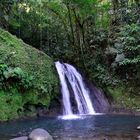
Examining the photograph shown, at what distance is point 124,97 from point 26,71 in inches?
222

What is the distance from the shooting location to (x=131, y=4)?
2334 centimetres

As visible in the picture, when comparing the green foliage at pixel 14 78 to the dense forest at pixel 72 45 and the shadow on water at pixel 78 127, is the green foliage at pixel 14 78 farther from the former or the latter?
the shadow on water at pixel 78 127

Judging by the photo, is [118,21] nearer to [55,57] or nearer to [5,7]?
[55,57]

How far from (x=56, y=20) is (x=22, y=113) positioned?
9962 mm

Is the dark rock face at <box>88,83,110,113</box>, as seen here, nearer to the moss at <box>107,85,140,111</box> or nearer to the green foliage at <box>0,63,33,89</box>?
the moss at <box>107,85,140,111</box>

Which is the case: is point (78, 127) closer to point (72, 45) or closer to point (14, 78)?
point (14, 78)

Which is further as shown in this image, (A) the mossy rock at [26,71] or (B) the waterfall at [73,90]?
(B) the waterfall at [73,90]

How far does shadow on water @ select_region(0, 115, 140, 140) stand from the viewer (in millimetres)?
11367

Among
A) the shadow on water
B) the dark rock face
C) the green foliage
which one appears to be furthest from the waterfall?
the green foliage

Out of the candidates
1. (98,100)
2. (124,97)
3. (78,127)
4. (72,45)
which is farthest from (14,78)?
(72,45)

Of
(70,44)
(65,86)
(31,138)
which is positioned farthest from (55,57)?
(31,138)

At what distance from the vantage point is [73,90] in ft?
59.2

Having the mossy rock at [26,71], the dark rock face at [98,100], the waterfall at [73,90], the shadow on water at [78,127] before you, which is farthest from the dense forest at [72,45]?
the shadow on water at [78,127]

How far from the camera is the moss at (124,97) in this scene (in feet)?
59.5
